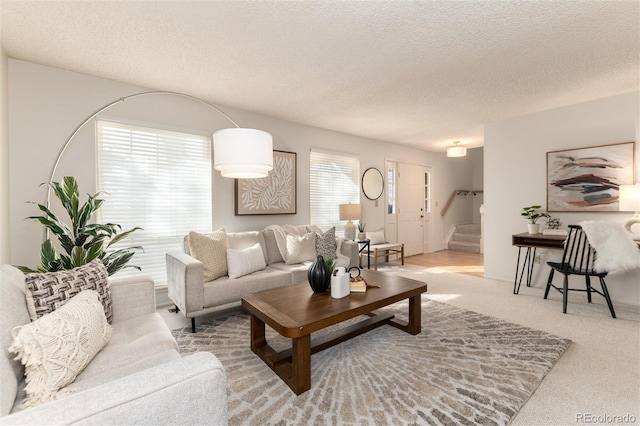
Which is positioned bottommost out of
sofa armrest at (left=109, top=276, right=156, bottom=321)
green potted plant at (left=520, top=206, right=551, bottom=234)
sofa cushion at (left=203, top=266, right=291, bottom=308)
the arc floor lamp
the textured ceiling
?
sofa cushion at (left=203, top=266, right=291, bottom=308)

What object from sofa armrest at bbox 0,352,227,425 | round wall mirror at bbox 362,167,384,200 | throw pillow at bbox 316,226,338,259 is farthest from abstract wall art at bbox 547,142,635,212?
sofa armrest at bbox 0,352,227,425

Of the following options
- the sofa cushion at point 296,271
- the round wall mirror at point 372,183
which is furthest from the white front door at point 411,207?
the sofa cushion at point 296,271

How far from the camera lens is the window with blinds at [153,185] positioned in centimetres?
296

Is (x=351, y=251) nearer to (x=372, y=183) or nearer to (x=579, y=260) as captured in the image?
(x=372, y=183)

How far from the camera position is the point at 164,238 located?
330 cm

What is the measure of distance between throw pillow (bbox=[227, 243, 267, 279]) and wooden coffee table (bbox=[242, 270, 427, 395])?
27.7 inches

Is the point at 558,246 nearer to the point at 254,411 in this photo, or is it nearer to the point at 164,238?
the point at 254,411

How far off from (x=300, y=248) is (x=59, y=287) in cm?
236

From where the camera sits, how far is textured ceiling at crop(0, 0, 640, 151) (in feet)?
6.10

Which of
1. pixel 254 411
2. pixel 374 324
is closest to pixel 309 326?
pixel 254 411

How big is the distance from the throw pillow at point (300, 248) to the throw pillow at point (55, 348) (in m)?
2.25

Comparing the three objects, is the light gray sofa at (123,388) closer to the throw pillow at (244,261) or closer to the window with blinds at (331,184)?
the throw pillow at (244,261)

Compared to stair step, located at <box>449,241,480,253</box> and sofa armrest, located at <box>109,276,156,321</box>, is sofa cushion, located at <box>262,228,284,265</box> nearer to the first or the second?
sofa armrest, located at <box>109,276,156,321</box>

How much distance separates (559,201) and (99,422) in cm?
490
